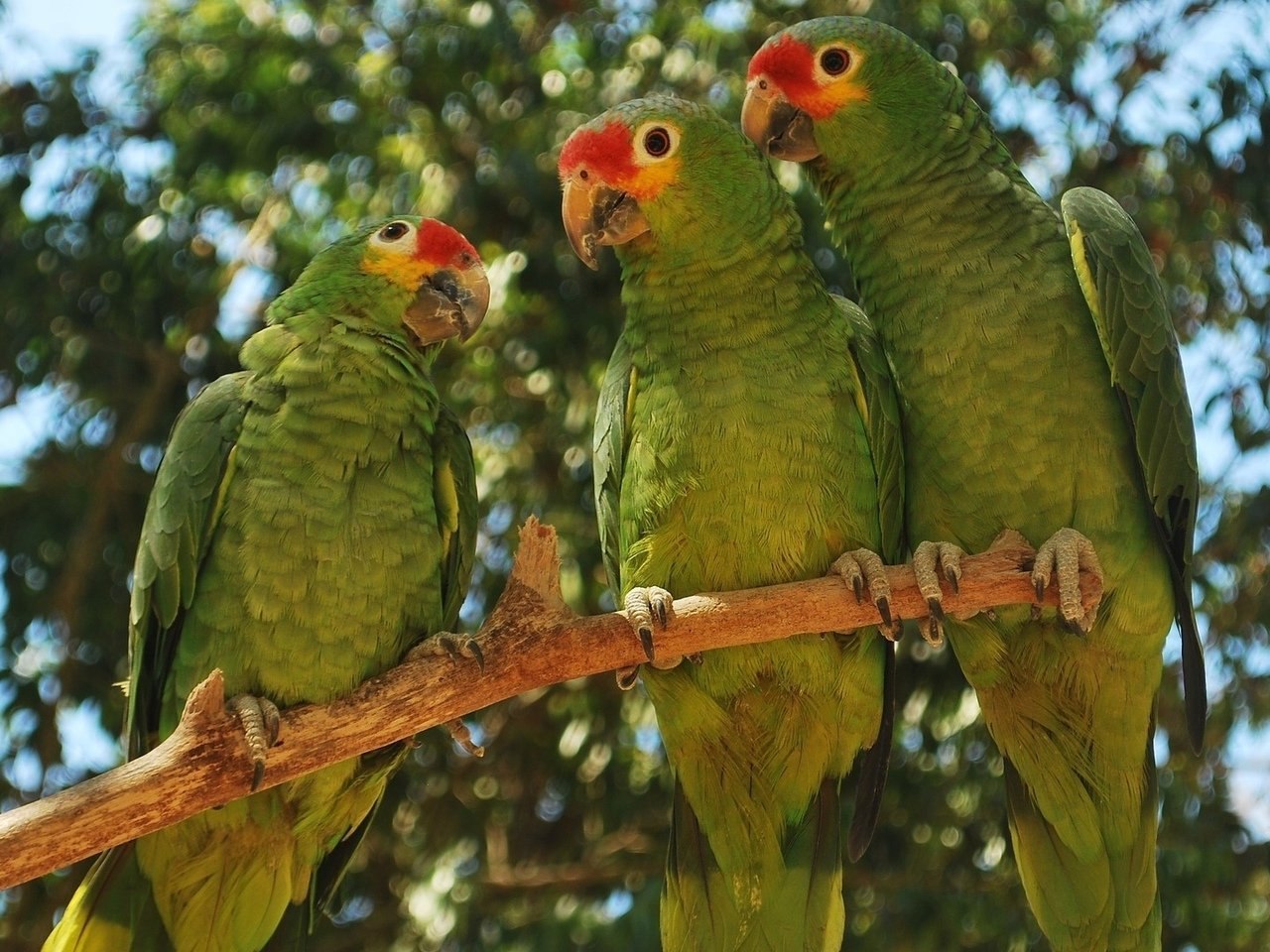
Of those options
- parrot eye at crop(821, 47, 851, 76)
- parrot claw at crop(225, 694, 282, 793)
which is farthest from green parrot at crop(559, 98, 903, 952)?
parrot claw at crop(225, 694, 282, 793)

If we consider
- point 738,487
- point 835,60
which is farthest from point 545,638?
point 835,60

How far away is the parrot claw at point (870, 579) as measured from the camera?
2734mm

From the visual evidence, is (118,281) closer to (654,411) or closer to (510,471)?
(510,471)

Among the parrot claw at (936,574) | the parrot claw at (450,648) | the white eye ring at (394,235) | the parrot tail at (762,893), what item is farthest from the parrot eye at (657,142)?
the parrot tail at (762,893)

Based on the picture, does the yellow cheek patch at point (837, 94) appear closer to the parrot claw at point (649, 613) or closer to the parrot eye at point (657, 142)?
the parrot eye at point (657, 142)

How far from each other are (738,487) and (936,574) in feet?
1.44

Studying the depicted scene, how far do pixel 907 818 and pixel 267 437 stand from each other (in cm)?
251

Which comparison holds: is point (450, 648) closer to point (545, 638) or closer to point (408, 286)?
point (545, 638)

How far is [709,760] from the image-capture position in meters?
3.00

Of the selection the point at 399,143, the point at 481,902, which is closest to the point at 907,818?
the point at 481,902

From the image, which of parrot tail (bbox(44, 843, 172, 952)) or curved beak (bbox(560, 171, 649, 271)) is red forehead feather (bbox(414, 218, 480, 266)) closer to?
curved beak (bbox(560, 171, 649, 271))

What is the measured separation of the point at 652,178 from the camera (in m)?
3.03

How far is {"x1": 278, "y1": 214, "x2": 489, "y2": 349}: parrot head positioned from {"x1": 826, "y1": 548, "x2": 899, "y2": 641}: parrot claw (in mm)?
1040

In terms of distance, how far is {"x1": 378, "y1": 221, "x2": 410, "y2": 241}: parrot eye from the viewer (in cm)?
324
